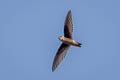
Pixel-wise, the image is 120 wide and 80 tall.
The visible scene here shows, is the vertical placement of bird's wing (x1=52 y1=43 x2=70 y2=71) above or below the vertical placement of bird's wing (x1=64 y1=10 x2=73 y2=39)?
below

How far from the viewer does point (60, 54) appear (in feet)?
62.7

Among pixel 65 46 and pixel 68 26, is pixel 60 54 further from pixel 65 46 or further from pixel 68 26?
pixel 68 26

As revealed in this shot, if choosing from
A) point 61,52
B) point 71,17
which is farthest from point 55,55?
point 71,17

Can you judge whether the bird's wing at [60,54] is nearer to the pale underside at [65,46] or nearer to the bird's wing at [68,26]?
the pale underside at [65,46]

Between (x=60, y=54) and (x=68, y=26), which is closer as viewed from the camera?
(x=68, y=26)

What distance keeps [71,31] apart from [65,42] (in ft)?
1.49

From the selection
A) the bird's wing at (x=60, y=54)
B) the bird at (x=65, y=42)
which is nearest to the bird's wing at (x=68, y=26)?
the bird at (x=65, y=42)

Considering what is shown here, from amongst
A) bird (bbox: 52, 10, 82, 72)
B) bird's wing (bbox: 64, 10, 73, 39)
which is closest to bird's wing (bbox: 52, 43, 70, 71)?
bird (bbox: 52, 10, 82, 72)

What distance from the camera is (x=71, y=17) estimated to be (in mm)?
18625

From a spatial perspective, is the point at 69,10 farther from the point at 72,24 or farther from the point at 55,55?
the point at 55,55

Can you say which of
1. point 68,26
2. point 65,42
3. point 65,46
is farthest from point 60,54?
point 68,26

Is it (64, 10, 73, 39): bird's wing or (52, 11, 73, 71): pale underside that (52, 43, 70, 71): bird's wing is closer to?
(52, 11, 73, 71): pale underside

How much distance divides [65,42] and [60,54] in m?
0.63

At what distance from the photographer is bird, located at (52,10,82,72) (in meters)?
18.6
